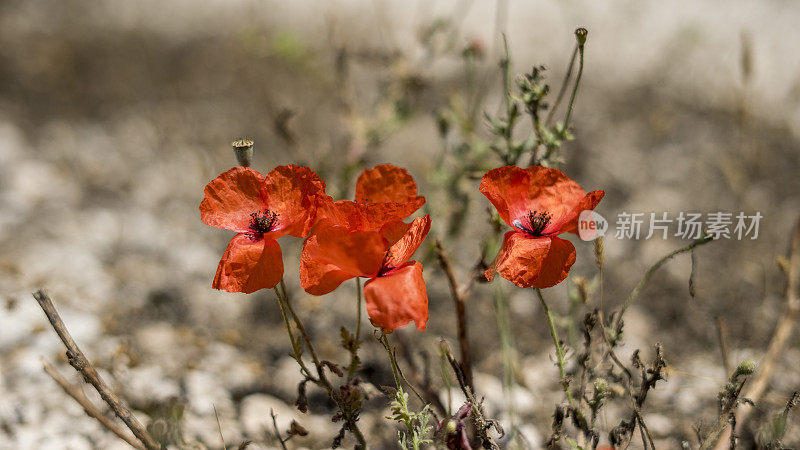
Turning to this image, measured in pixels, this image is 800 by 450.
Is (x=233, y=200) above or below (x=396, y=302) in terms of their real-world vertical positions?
above

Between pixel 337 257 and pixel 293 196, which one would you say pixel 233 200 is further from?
pixel 337 257

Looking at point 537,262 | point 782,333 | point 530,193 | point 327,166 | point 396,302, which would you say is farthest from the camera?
point 327,166

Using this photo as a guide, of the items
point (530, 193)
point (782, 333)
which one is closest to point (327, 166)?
point (530, 193)

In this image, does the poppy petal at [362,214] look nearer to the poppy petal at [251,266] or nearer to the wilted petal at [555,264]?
the poppy petal at [251,266]

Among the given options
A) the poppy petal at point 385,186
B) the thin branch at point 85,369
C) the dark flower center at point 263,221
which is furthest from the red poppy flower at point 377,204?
the thin branch at point 85,369

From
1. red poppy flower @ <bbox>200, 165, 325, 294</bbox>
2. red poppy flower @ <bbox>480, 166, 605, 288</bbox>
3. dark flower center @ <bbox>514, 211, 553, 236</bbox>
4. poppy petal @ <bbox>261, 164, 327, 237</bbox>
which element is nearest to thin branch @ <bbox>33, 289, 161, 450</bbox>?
red poppy flower @ <bbox>200, 165, 325, 294</bbox>

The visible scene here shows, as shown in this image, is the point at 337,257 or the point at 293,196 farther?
the point at 293,196

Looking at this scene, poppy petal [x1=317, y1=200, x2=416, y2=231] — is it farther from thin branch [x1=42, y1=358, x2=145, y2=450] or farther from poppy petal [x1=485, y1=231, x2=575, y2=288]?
thin branch [x1=42, y1=358, x2=145, y2=450]
